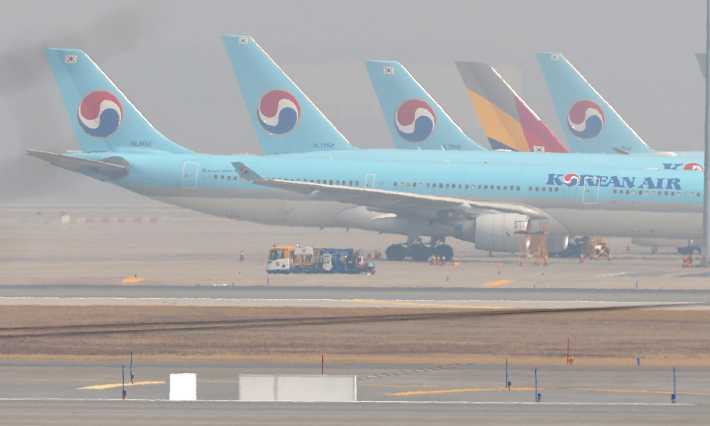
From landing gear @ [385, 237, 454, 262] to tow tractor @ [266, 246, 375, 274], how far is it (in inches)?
337

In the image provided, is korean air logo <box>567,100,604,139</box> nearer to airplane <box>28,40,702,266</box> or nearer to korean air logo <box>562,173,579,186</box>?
airplane <box>28,40,702,266</box>

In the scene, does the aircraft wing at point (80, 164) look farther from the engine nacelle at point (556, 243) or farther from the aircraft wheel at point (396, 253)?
the engine nacelle at point (556, 243)

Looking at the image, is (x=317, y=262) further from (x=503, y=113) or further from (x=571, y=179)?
(x=503, y=113)

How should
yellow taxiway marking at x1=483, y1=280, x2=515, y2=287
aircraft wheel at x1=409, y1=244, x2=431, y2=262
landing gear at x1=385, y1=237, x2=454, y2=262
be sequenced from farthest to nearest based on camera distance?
aircraft wheel at x1=409, y1=244, x2=431, y2=262
landing gear at x1=385, y1=237, x2=454, y2=262
yellow taxiway marking at x1=483, y1=280, x2=515, y2=287

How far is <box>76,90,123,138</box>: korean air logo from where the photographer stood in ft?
247

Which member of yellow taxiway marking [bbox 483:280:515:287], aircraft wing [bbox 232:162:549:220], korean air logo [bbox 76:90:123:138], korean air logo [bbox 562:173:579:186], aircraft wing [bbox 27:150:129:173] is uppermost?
korean air logo [bbox 76:90:123:138]

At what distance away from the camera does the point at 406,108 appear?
91.4 meters

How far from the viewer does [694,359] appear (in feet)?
111

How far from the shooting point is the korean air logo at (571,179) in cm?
6850

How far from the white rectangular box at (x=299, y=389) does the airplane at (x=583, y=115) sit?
67131 millimetres

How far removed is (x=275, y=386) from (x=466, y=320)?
53.1 feet

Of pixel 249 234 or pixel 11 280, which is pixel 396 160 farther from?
pixel 249 234

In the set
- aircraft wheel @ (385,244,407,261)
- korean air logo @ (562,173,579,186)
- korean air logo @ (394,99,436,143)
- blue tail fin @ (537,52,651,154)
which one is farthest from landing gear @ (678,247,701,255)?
korean air logo @ (394,99,436,143)

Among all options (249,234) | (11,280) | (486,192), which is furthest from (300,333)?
(249,234)
